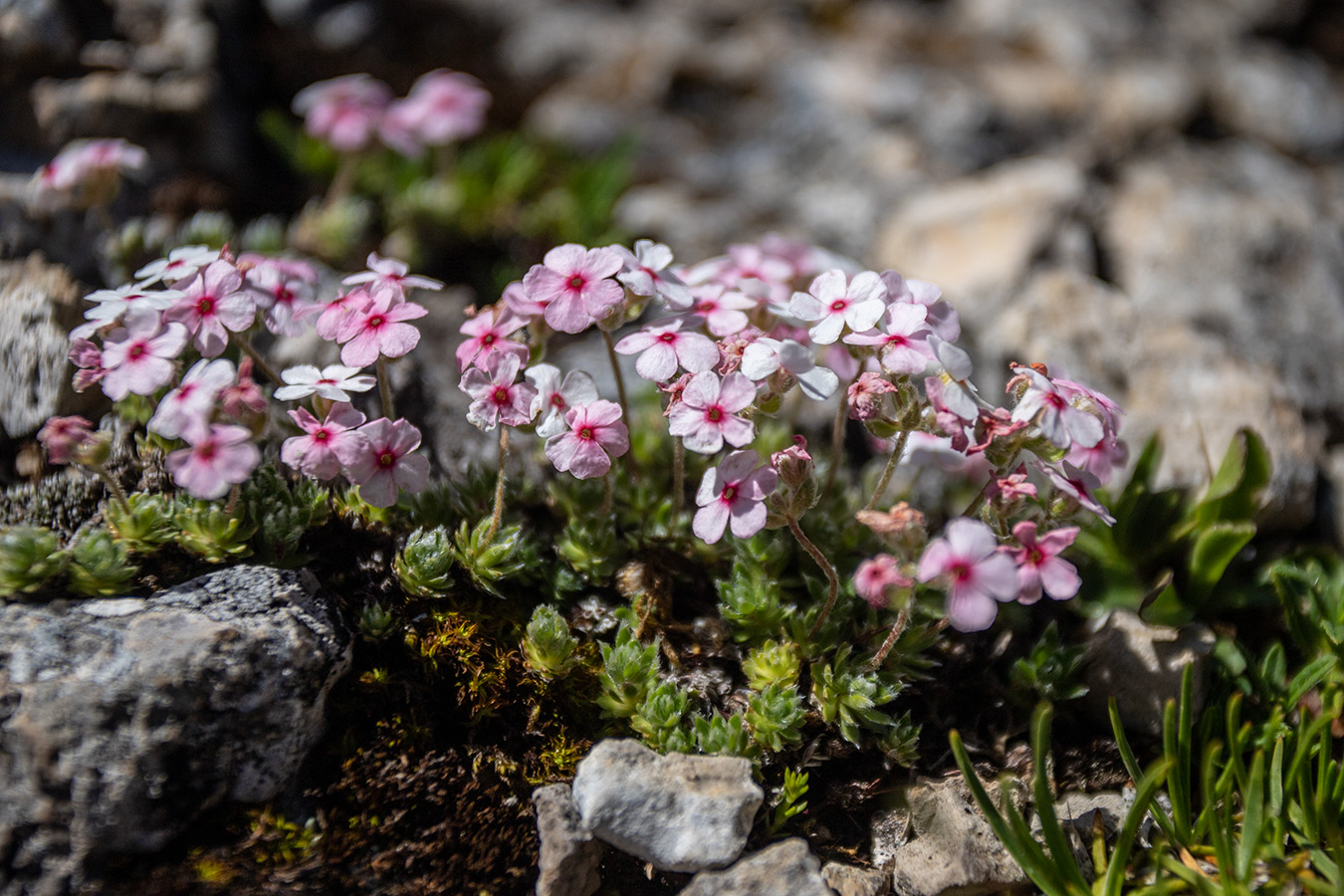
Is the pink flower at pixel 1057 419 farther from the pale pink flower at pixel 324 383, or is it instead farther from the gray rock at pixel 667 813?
the pale pink flower at pixel 324 383

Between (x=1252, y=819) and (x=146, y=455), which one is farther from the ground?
(x=146, y=455)

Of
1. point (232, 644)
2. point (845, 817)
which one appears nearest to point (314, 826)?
point (232, 644)

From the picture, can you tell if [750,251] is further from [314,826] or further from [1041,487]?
[314,826]

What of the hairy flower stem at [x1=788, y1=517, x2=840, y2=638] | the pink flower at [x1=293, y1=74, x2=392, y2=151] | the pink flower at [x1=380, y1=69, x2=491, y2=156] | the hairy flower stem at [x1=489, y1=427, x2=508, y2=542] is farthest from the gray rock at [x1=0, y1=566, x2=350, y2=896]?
the pink flower at [x1=380, y1=69, x2=491, y2=156]

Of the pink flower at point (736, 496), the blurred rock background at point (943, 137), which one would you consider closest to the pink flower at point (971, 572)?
the pink flower at point (736, 496)

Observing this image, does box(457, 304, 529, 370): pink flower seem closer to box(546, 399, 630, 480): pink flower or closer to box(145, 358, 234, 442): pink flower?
box(546, 399, 630, 480): pink flower

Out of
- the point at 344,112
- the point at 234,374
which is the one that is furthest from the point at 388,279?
the point at 344,112

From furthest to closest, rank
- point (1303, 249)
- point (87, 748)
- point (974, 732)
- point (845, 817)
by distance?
point (1303, 249)
point (974, 732)
point (845, 817)
point (87, 748)

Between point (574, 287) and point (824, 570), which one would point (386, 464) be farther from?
point (824, 570)
